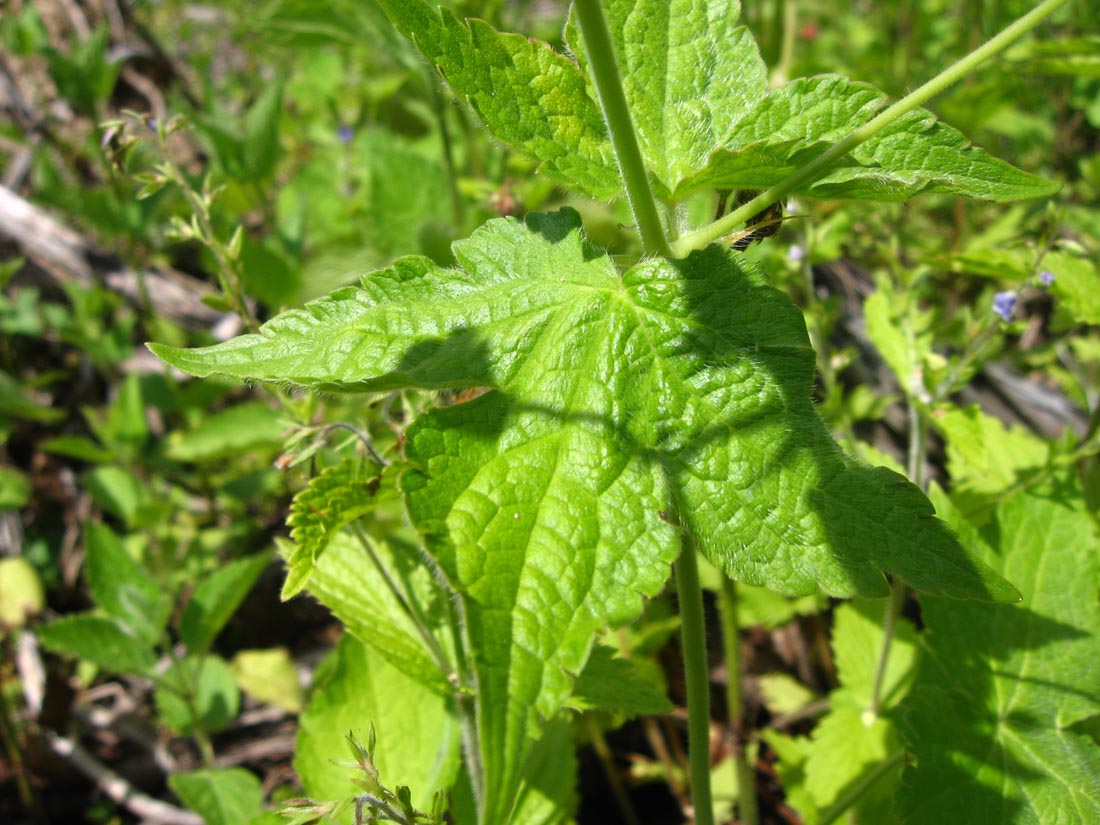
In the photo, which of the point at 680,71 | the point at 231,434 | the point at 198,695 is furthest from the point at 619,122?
the point at 231,434

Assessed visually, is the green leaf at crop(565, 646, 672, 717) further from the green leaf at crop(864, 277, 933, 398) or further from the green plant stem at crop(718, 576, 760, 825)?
the green leaf at crop(864, 277, 933, 398)

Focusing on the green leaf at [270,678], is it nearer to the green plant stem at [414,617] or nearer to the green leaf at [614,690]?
the green plant stem at [414,617]

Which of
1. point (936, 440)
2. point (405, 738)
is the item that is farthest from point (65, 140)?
point (936, 440)

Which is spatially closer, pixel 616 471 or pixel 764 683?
pixel 616 471

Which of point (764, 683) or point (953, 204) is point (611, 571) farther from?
point (953, 204)

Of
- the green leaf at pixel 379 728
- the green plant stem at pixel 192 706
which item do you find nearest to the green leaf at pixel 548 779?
the green leaf at pixel 379 728

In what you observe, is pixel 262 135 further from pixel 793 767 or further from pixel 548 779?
pixel 793 767
